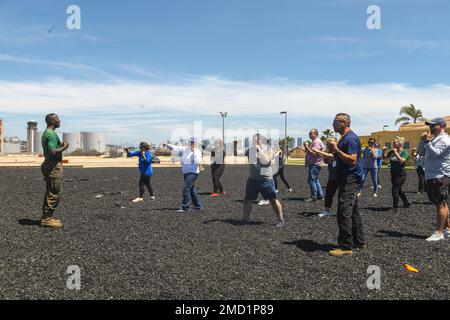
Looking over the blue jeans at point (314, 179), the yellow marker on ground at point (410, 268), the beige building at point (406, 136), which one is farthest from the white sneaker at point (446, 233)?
the beige building at point (406, 136)

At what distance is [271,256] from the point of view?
18.6ft

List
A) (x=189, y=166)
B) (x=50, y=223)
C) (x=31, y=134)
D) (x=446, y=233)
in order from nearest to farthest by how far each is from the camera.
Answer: (x=446, y=233)
(x=50, y=223)
(x=189, y=166)
(x=31, y=134)

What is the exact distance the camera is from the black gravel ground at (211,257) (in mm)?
4363

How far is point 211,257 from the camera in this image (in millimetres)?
5633

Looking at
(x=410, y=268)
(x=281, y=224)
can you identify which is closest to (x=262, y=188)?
(x=281, y=224)

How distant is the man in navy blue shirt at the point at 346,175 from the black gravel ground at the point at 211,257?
31 centimetres

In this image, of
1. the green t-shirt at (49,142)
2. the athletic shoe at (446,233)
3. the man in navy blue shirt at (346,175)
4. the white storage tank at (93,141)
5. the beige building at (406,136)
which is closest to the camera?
the man in navy blue shirt at (346,175)

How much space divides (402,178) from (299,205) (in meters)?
2.79

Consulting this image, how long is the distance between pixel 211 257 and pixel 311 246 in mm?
1750

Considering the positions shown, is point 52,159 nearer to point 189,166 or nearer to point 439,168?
point 189,166

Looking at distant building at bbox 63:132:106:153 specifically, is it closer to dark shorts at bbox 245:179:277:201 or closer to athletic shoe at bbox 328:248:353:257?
dark shorts at bbox 245:179:277:201

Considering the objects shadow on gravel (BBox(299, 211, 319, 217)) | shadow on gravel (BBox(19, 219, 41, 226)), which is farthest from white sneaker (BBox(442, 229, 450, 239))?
shadow on gravel (BBox(19, 219, 41, 226))

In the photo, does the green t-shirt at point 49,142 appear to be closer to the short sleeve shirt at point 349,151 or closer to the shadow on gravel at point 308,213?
the short sleeve shirt at point 349,151
